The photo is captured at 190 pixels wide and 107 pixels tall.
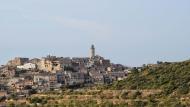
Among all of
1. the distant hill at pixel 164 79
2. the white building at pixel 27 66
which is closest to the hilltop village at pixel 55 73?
the white building at pixel 27 66

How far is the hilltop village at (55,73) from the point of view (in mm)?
90625

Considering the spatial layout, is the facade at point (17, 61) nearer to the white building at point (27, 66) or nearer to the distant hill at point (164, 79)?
the white building at point (27, 66)

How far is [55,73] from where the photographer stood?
98.4m

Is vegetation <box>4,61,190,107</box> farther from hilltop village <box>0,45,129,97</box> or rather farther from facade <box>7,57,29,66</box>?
facade <box>7,57,29,66</box>

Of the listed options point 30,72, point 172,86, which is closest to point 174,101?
point 172,86

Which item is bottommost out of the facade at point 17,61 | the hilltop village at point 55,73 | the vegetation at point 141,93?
the vegetation at point 141,93

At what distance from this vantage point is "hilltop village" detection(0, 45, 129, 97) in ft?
297

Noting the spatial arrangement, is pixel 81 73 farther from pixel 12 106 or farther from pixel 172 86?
pixel 172 86

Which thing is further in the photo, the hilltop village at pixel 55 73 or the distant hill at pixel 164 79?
the hilltop village at pixel 55 73

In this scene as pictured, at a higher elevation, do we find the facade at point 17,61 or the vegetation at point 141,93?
the facade at point 17,61

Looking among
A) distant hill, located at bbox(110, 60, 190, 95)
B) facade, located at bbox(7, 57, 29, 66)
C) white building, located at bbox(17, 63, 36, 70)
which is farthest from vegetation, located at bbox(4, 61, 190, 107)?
facade, located at bbox(7, 57, 29, 66)

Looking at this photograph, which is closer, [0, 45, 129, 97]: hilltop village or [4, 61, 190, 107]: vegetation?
[4, 61, 190, 107]: vegetation

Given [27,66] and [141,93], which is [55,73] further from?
[141,93]

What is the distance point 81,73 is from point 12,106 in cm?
4250
